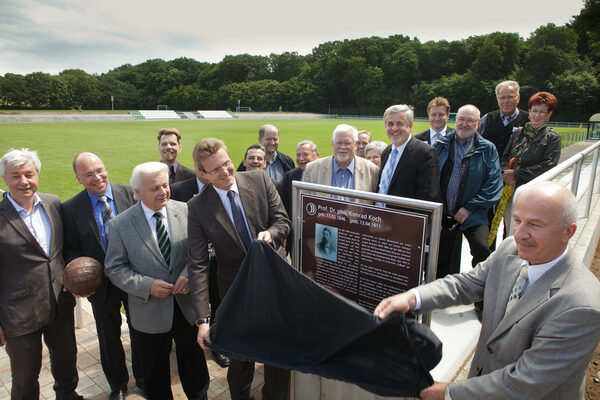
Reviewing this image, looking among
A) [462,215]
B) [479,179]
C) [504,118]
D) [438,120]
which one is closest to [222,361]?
[462,215]

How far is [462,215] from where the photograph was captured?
427 cm

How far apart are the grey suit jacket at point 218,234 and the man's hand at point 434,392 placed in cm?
158

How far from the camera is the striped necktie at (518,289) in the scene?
6.72 feet

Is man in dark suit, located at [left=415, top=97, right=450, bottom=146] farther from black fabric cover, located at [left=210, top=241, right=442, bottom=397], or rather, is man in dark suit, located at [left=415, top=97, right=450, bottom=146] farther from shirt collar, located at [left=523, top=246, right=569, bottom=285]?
black fabric cover, located at [left=210, top=241, right=442, bottom=397]

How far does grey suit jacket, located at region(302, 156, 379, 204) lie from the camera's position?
4016mm

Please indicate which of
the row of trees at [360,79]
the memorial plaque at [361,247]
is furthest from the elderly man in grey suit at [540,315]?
the row of trees at [360,79]

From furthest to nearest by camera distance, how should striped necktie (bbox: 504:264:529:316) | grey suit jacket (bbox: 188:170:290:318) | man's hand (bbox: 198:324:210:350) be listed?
grey suit jacket (bbox: 188:170:290:318), man's hand (bbox: 198:324:210:350), striped necktie (bbox: 504:264:529:316)

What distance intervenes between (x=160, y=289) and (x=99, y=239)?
1.04m

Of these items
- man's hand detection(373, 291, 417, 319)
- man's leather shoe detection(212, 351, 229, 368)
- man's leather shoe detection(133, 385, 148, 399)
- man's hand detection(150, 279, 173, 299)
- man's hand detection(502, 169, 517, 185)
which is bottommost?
man's leather shoe detection(133, 385, 148, 399)

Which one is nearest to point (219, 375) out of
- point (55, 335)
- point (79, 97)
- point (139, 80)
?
point (55, 335)

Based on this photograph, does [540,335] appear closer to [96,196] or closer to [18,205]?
[96,196]

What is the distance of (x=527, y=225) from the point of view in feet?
6.28

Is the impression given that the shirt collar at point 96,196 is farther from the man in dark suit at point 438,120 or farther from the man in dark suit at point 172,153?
the man in dark suit at point 438,120

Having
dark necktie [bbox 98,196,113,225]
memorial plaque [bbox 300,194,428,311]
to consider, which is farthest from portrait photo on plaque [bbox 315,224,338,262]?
dark necktie [bbox 98,196,113,225]
